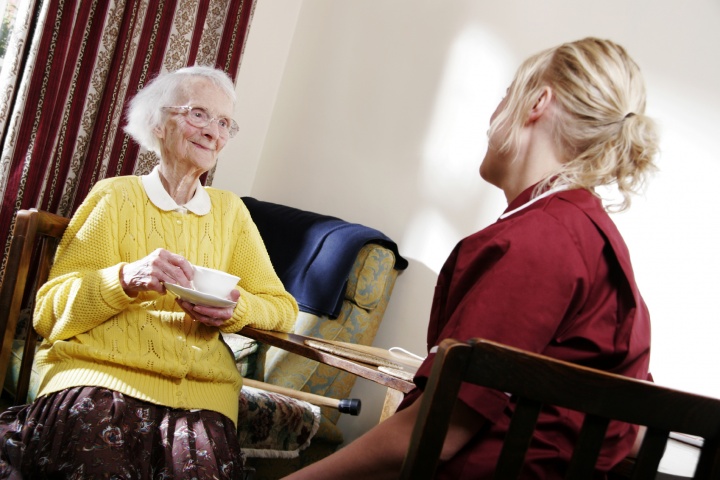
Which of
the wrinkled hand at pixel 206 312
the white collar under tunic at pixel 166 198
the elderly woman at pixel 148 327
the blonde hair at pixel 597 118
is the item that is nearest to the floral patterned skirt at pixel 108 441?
the elderly woman at pixel 148 327

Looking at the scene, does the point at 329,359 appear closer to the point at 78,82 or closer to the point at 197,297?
the point at 197,297

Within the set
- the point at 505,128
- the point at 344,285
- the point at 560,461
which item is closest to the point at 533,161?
the point at 505,128

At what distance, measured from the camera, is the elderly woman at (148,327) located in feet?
5.33

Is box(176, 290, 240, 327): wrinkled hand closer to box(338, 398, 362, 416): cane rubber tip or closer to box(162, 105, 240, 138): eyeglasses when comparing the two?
box(338, 398, 362, 416): cane rubber tip

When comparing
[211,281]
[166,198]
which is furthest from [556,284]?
[166,198]

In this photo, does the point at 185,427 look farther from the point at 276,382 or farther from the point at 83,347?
the point at 276,382

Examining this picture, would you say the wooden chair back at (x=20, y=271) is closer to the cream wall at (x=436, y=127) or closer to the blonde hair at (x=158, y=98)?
the blonde hair at (x=158, y=98)

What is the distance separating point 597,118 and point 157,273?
997 mm

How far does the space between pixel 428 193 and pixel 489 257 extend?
215 centimetres

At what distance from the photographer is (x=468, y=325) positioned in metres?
0.95

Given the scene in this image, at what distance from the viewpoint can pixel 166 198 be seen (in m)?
2.05

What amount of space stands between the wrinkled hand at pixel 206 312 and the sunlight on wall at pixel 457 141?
4.30 feet

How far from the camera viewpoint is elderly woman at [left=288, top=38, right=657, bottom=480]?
37.5 inches

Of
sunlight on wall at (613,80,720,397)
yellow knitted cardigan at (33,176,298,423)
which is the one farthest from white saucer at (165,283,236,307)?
sunlight on wall at (613,80,720,397)
